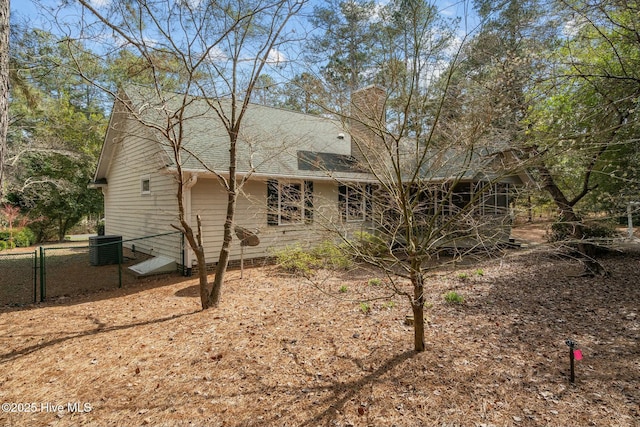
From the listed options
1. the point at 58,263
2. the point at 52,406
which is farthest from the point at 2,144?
the point at 58,263

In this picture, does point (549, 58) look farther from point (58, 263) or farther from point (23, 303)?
point (58, 263)

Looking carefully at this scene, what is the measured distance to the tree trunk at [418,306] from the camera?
3.42 m

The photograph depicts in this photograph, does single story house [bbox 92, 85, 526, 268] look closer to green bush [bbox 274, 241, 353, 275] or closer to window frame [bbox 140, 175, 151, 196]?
window frame [bbox 140, 175, 151, 196]

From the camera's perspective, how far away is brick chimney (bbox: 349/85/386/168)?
3664 millimetres

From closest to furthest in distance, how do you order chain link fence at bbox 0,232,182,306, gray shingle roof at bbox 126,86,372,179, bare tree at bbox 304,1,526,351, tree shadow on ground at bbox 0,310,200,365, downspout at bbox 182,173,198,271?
bare tree at bbox 304,1,526,351 < tree shadow on ground at bbox 0,310,200,365 < chain link fence at bbox 0,232,182,306 < gray shingle roof at bbox 126,86,372,179 < downspout at bbox 182,173,198,271

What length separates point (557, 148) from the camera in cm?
362

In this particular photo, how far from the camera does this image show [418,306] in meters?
3.51

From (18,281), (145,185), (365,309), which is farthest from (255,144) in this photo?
(18,281)

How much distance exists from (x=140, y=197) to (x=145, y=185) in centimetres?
54

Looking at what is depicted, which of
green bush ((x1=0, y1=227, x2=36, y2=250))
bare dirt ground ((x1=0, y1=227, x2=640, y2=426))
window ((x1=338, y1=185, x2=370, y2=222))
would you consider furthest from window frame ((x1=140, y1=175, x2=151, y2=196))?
green bush ((x1=0, y1=227, x2=36, y2=250))

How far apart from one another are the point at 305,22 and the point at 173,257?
685cm

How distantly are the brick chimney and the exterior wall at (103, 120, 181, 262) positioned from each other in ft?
18.5

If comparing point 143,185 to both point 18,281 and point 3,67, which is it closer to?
point 18,281

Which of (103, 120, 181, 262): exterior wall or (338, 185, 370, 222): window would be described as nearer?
(338, 185, 370, 222): window
